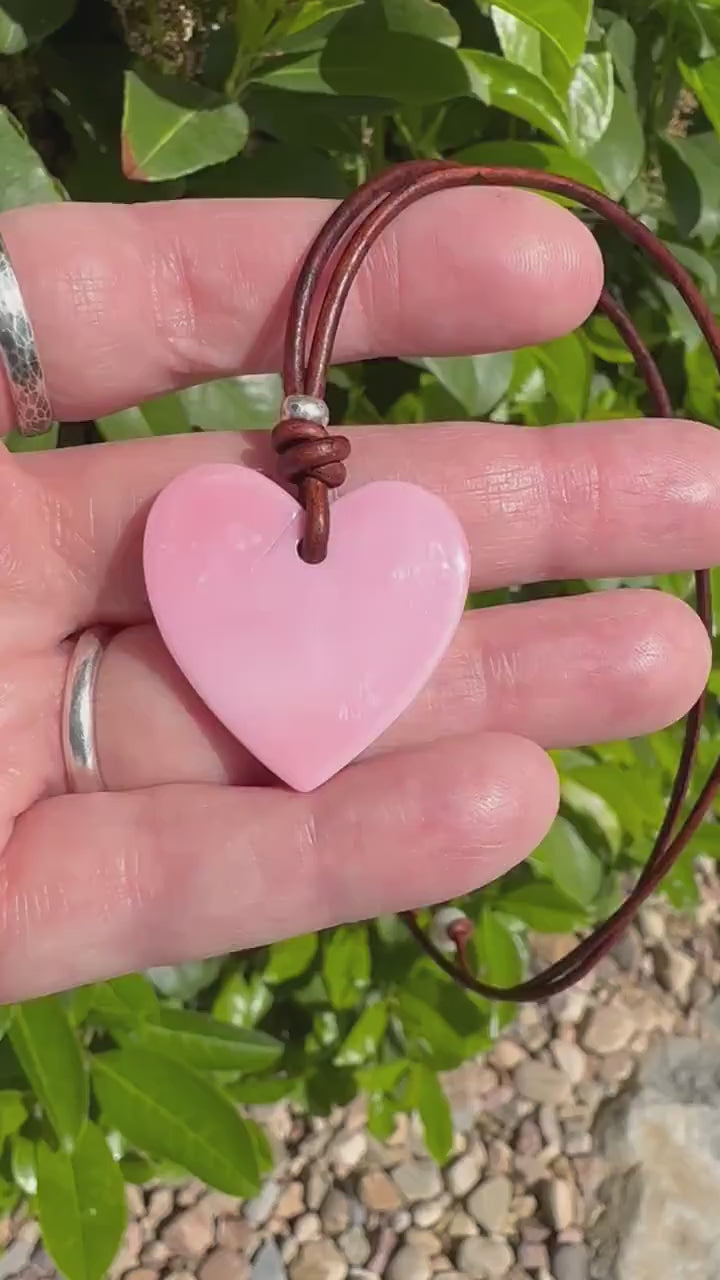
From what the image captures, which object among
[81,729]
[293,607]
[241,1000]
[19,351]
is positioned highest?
[19,351]

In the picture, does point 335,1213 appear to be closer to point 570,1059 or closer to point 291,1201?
point 291,1201

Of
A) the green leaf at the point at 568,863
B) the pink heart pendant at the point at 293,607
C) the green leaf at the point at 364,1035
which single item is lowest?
the green leaf at the point at 364,1035

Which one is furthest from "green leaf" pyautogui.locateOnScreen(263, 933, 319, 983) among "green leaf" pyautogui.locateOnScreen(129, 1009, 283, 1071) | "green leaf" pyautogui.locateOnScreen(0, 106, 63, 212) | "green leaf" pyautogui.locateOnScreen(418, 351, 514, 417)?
"green leaf" pyautogui.locateOnScreen(0, 106, 63, 212)

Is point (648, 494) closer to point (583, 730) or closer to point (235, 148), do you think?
point (583, 730)

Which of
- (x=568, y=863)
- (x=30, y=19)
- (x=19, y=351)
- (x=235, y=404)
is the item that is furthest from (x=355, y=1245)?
(x=30, y=19)

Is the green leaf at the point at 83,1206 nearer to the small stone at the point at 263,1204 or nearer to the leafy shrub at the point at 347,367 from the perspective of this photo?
the leafy shrub at the point at 347,367

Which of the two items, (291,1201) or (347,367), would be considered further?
(291,1201)

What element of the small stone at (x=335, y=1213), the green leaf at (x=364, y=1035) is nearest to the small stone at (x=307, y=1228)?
the small stone at (x=335, y=1213)
